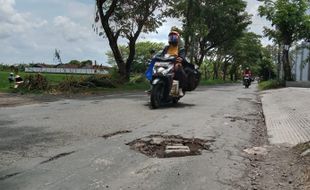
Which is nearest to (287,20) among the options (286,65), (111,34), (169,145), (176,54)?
(286,65)

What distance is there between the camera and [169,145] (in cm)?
809

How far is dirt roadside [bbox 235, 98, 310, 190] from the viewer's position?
600 cm

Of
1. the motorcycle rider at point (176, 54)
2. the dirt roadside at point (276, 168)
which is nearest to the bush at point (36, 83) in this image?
the motorcycle rider at point (176, 54)

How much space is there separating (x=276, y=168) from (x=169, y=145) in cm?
189

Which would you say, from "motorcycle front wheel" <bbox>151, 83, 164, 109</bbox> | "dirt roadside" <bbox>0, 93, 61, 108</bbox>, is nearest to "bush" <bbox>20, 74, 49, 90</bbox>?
"dirt roadside" <bbox>0, 93, 61, 108</bbox>

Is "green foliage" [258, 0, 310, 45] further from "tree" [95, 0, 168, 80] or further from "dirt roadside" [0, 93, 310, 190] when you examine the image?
"dirt roadside" [0, 93, 310, 190]

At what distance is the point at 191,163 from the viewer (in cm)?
692

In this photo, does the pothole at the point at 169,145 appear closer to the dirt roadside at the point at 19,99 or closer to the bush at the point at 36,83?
the dirt roadside at the point at 19,99

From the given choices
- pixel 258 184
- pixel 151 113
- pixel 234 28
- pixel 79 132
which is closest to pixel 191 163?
pixel 258 184

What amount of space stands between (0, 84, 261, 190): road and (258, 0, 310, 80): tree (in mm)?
21202

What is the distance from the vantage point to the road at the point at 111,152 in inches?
233

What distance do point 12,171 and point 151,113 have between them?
6.88 m

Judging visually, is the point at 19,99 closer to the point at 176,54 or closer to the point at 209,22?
the point at 176,54

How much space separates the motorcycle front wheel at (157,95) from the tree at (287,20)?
2000 cm
